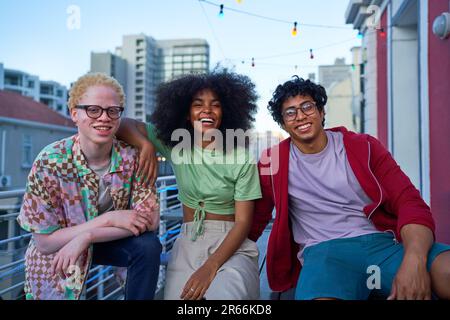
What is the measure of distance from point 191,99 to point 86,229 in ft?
2.62

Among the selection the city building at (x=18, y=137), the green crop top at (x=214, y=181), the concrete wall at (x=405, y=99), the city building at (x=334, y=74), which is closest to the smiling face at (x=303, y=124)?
the green crop top at (x=214, y=181)

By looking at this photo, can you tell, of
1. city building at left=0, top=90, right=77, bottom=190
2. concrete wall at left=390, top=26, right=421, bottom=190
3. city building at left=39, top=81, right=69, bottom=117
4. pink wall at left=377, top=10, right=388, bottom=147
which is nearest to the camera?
concrete wall at left=390, top=26, right=421, bottom=190

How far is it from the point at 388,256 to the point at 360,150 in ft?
1.44

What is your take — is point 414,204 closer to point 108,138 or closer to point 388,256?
point 388,256

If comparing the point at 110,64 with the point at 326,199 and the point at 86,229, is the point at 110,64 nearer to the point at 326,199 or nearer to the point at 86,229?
the point at 86,229

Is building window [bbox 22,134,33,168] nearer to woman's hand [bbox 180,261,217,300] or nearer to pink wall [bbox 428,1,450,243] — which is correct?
pink wall [bbox 428,1,450,243]

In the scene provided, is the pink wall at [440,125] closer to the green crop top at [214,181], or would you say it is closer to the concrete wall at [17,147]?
the green crop top at [214,181]

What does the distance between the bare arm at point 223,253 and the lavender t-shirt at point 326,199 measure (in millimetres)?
211

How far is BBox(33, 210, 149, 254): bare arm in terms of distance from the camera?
135cm

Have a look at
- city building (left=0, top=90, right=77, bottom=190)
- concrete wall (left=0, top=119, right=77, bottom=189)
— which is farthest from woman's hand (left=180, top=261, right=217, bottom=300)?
concrete wall (left=0, top=119, right=77, bottom=189)

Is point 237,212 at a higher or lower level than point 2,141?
lower

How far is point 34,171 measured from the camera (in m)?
1.35

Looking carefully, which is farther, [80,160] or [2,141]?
[2,141]
